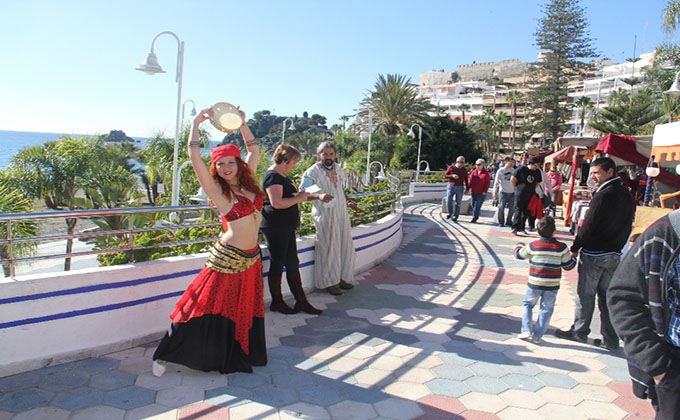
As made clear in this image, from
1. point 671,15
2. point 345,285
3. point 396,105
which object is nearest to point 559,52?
point 396,105

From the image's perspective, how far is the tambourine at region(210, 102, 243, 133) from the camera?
11.6 feet

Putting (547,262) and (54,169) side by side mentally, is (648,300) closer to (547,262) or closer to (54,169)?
(547,262)

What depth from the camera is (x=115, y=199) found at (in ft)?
51.3

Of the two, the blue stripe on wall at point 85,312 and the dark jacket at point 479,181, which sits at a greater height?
the dark jacket at point 479,181

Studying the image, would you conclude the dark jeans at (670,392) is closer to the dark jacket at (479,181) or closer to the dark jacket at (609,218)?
the dark jacket at (609,218)

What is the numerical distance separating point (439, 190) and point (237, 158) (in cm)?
1770

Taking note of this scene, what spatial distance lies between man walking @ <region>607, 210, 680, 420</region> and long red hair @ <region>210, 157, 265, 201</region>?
7.96ft

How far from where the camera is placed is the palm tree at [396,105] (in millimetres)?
42188

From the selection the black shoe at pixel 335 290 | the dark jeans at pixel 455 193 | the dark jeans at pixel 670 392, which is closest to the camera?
the dark jeans at pixel 670 392

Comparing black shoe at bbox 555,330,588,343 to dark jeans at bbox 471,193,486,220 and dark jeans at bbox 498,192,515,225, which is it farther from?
dark jeans at bbox 471,193,486,220

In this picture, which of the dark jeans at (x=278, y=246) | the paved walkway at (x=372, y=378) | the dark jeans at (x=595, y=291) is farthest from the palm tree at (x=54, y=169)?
the dark jeans at (x=595, y=291)

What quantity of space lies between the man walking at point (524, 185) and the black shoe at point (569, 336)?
20.3ft

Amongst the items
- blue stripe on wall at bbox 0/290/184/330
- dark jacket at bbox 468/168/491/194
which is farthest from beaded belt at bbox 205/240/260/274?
dark jacket at bbox 468/168/491/194

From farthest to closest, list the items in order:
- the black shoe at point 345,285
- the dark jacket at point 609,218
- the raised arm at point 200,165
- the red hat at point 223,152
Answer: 1. the black shoe at point 345,285
2. the dark jacket at point 609,218
3. the red hat at point 223,152
4. the raised arm at point 200,165
